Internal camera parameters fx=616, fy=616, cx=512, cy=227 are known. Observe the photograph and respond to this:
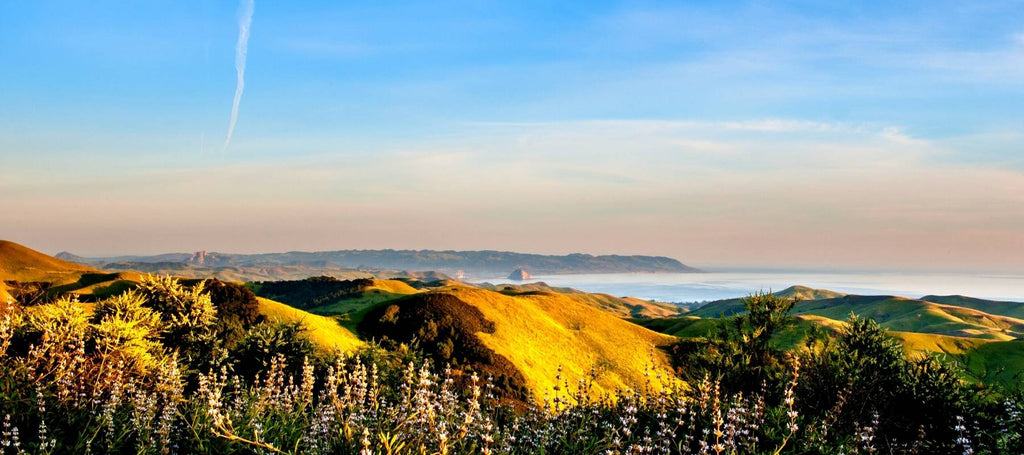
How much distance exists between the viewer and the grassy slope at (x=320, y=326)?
133 feet

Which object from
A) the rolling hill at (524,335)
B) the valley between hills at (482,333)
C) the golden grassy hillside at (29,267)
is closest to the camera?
the valley between hills at (482,333)

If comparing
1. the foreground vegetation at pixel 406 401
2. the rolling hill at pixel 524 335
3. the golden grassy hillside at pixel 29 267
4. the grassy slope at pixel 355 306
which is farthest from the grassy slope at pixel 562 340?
the golden grassy hillside at pixel 29 267

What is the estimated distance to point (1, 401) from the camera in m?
14.9

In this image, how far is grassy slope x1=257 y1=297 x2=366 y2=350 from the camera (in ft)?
133

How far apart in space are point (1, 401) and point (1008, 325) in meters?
200

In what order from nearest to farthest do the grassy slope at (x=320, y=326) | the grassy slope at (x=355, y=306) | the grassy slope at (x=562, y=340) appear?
1. the grassy slope at (x=320, y=326)
2. the grassy slope at (x=562, y=340)
3. the grassy slope at (x=355, y=306)

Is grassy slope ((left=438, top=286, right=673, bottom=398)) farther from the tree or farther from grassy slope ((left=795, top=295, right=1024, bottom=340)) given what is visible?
grassy slope ((left=795, top=295, right=1024, bottom=340))

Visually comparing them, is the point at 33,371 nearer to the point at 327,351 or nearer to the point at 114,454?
the point at 114,454

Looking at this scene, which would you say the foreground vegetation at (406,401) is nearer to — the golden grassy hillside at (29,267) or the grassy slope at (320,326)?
the grassy slope at (320,326)

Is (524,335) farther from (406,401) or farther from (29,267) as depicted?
(29,267)

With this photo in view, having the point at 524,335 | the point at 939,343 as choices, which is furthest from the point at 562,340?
the point at 939,343

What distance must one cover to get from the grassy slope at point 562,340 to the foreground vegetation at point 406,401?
234 inches

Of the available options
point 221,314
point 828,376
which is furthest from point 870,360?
point 221,314

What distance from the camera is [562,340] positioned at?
5072 cm
